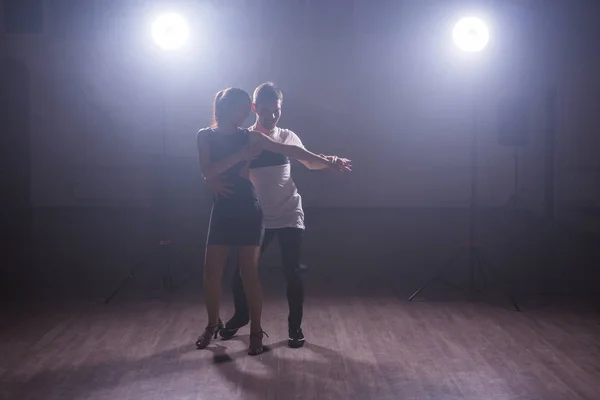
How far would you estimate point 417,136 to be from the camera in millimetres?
5988

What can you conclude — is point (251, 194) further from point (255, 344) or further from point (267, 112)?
point (255, 344)

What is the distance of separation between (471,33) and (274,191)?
197 centimetres

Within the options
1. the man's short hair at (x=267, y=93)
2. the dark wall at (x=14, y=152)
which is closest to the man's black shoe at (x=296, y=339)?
the man's short hair at (x=267, y=93)

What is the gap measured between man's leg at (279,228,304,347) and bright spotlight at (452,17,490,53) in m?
1.92

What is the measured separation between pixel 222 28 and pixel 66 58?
Answer: 4.97ft

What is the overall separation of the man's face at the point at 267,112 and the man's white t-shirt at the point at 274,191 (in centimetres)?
5

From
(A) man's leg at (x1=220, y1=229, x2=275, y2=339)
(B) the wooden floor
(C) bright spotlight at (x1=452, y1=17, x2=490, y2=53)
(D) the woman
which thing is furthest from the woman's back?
(C) bright spotlight at (x1=452, y1=17, x2=490, y2=53)

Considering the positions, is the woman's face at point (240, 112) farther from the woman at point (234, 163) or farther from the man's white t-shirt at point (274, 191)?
the man's white t-shirt at point (274, 191)

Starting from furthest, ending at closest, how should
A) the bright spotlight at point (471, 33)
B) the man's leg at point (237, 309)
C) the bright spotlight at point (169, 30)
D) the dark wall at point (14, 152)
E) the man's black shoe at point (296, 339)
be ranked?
1. the dark wall at point (14, 152)
2. the bright spotlight at point (169, 30)
3. the bright spotlight at point (471, 33)
4. the man's leg at point (237, 309)
5. the man's black shoe at point (296, 339)

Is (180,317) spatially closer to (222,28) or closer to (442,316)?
(442,316)

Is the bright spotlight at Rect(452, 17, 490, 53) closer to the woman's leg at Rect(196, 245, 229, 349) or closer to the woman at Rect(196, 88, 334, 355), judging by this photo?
the woman at Rect(196, 88, 334, 355)

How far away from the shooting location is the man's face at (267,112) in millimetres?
2921

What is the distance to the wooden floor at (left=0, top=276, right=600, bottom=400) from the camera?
2463 mm

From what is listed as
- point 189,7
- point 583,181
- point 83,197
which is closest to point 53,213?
point 83,197
